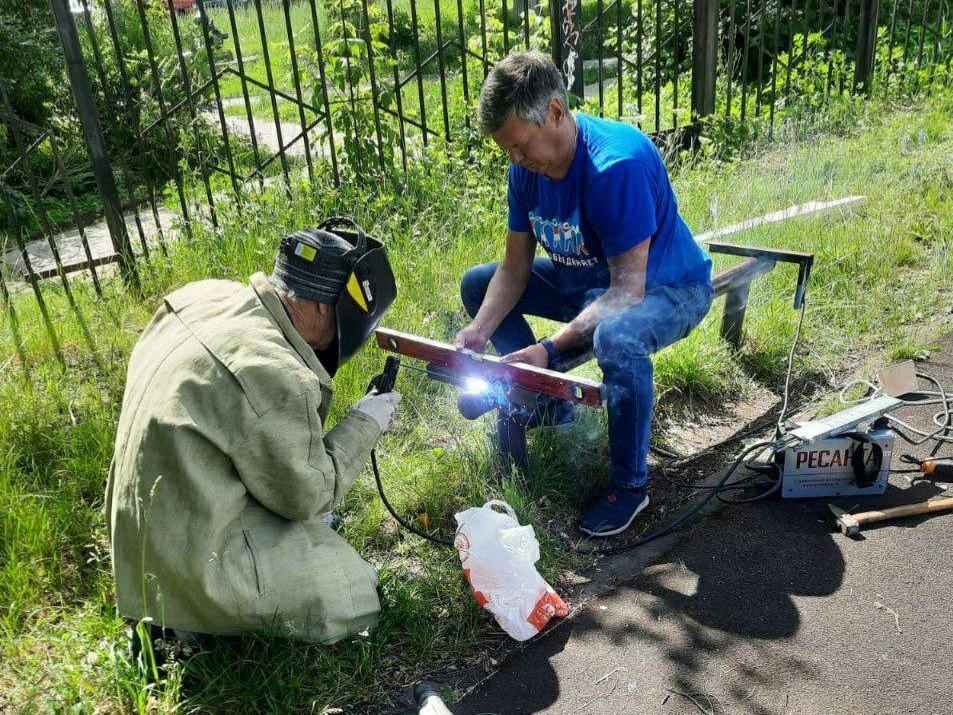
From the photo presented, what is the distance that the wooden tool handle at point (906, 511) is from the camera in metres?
3.70

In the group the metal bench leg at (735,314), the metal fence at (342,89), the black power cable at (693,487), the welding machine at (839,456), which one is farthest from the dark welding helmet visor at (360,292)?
the metal bench leg at (735,314)

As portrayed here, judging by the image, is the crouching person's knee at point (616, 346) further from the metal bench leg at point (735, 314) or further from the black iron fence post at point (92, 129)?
the black iron fence post at point (92, 129)

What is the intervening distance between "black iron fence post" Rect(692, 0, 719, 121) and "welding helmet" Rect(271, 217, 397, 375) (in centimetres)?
589

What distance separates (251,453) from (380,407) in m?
0.65

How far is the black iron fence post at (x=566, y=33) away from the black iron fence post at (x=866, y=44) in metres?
4.15

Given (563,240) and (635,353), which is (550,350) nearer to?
(635,353)

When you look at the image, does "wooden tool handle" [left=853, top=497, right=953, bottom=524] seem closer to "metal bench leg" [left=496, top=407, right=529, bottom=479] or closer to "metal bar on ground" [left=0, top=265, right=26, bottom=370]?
"metal bench leg" [left=496, top=407, right=529, bottom=479]

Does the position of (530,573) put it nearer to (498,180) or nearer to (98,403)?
(98,403)

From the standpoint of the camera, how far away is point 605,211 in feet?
11.8

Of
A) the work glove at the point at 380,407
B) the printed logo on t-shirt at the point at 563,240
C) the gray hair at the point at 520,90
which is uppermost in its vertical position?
the gray hair at the point at 520,90

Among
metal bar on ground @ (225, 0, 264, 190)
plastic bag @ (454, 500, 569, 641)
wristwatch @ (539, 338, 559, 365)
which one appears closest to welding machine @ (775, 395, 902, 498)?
wristwatch @ (539, 338, 559, 365)

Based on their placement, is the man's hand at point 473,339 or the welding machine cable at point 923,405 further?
the welding machine cable at point 923,405

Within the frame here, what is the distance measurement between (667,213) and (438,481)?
5.18ft

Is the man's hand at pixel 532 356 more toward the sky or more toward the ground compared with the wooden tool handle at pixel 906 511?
more toward the sky
